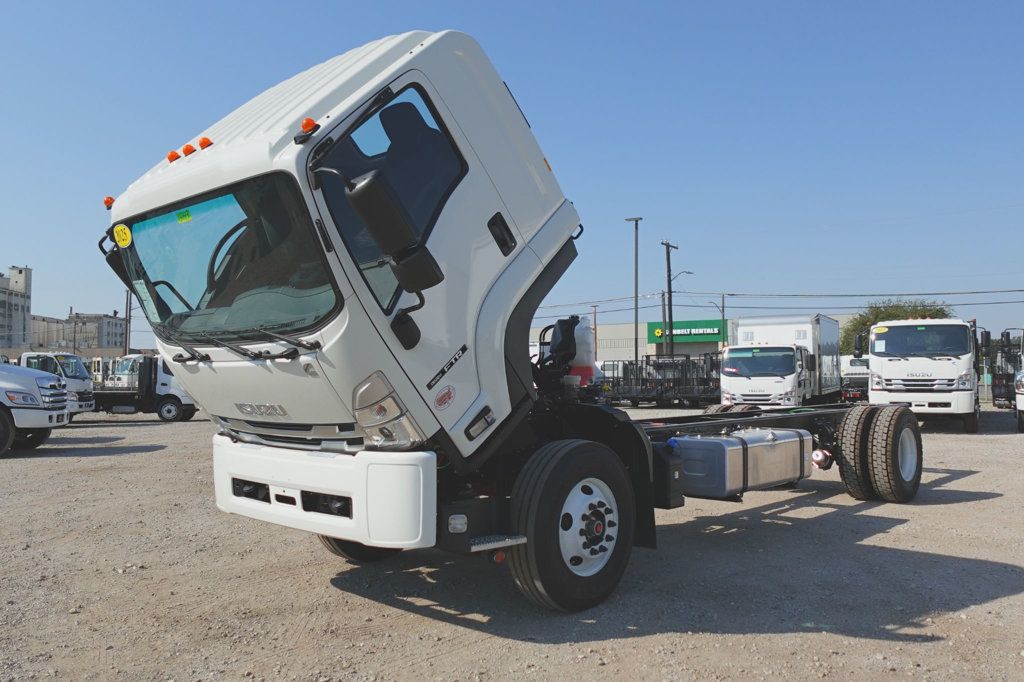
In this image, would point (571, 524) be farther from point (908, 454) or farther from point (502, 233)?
point (908, 454)

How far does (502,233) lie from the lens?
4953 millimetres

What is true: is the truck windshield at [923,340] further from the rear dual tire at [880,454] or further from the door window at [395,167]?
the door window at [395,167]

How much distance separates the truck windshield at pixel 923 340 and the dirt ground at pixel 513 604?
1101 centimetres

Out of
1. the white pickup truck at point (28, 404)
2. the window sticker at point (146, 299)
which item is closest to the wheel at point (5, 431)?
the white pickup truck at point (28, 404)

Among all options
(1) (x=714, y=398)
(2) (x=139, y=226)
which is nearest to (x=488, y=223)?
(2) (x=139, y=226)

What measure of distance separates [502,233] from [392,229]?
137cm

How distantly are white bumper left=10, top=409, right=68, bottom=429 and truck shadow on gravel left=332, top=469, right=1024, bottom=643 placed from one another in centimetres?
1199

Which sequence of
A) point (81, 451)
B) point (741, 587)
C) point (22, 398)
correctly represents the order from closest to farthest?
point (741, 587) → point (22, 398) → point (81, 451)

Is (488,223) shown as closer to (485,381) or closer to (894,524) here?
(485,381)

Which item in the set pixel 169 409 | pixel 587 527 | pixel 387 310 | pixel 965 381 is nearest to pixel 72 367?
pixel 169 409

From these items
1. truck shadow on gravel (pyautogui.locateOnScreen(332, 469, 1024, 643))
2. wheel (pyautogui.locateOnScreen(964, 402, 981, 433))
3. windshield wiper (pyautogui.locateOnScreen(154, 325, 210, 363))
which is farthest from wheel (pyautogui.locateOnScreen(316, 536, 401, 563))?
wheel (pyautogui.locateOnScreen(964, 402, 981, 433))

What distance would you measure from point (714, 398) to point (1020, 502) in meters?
23.9

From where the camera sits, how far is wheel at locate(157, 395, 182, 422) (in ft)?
91.6

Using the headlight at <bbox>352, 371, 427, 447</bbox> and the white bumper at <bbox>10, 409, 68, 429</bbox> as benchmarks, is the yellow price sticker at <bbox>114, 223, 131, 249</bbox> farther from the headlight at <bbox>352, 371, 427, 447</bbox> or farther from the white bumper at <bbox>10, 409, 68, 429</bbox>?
the white bumper at <bbox>10, 409, 68, 429</bbox>
